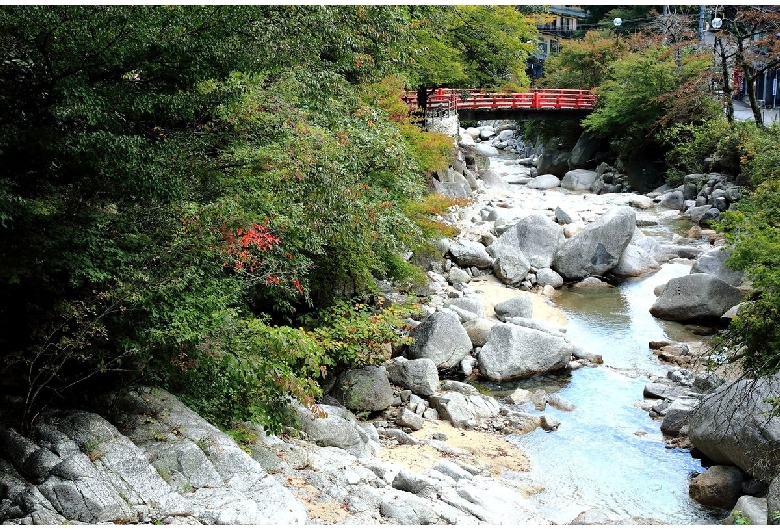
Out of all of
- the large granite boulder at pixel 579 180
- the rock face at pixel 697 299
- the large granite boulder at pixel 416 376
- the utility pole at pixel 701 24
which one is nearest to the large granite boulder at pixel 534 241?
the rock face at pixel 697 299

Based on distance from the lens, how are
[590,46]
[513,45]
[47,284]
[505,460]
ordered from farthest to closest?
[590,46], [513,45], [505,460], [47,284]

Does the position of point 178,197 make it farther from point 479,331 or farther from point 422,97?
point 422,97

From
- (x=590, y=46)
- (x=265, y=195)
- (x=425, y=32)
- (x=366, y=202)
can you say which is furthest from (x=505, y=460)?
(x=590, y=46)

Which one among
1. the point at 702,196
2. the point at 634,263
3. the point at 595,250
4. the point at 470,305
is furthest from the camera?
the point at 702,196

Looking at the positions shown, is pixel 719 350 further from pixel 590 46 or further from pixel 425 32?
pixel 590 46

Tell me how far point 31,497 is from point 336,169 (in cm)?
558

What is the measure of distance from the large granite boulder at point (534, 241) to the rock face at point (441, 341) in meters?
6.07

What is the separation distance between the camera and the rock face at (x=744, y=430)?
31.1 feet

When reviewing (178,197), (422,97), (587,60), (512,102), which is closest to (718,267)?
(422,97)

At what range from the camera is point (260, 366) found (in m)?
8.36

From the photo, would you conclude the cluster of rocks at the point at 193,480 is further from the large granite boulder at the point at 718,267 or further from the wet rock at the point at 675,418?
the large granite boulder at the point at 718,267

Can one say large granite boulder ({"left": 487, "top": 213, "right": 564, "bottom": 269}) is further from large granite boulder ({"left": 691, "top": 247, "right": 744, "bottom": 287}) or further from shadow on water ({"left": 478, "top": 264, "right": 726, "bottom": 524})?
large granite boulder ({"left": 691, "top": 247, "right": 744, "bottom": 287})

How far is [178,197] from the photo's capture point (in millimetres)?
7469

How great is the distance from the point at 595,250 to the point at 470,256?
3.35 meters
